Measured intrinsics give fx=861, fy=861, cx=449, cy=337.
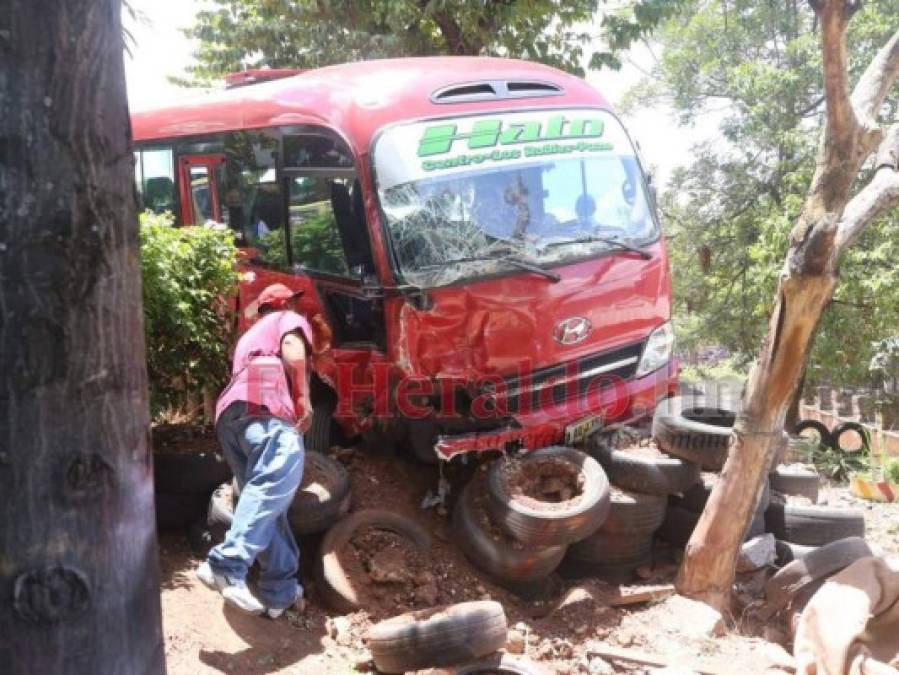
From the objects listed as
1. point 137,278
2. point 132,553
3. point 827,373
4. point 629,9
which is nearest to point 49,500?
point 132,553

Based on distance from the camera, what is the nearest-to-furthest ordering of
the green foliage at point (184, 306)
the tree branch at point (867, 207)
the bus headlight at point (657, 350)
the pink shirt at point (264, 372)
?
the pink shirt at point (264, 372) < the tree branch at point (867, 207) < the green foliage at point (184, 306) < the bus headlight at point (657, 350)

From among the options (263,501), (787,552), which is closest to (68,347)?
(263,501)

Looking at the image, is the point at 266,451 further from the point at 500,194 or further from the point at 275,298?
the point at 500,194

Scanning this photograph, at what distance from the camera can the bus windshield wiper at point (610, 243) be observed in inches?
224

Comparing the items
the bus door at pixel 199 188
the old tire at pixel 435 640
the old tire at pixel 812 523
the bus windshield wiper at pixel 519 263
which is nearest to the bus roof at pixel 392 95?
the bus door at pixel 199 188

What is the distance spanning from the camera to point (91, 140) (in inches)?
53.8

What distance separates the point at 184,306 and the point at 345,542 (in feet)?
5.55

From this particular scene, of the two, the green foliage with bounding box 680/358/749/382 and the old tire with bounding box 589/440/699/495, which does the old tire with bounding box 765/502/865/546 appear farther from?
the green foliage with bounding box 680/358/749/382

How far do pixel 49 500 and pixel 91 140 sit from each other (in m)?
0.58

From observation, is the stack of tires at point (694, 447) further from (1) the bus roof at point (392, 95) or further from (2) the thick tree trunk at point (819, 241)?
(1) the bus roof at point (392, 95)

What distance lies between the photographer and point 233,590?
157 inches

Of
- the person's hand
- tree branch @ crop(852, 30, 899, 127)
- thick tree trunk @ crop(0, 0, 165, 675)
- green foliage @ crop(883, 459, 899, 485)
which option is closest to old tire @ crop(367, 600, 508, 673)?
the person's hand

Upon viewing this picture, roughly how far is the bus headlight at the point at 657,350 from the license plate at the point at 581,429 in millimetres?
544

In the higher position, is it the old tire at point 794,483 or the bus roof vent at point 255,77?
the bus roof vent at point 255,77
